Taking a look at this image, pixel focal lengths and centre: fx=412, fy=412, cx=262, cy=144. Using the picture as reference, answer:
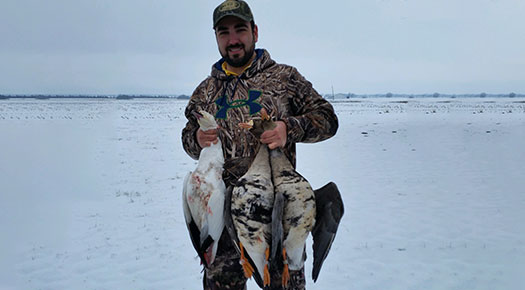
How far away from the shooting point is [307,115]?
2.87 meters

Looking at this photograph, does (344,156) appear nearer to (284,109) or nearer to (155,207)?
(155,207)

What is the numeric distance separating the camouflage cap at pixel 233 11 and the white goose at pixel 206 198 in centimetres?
68

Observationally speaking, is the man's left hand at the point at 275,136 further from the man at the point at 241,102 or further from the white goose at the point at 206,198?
the white goose at the point at 206,198

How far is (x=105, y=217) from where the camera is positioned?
816 cm

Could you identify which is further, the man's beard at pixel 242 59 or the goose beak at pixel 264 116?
the man's beard at pixel 242 59

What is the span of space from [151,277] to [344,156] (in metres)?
10.8

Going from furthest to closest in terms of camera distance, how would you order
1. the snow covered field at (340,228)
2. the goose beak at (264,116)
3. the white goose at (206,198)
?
the snow covered field at (340,228) → the white goose at (206,198) → the goose beak at (264,116)

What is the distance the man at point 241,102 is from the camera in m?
2.90

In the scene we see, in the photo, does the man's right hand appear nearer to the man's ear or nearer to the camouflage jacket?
the camouflage jacket

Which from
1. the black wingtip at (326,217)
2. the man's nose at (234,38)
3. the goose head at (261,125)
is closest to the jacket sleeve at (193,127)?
the man's nose at (234,38)

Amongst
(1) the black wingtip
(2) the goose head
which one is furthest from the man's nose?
(1) the black wingtip

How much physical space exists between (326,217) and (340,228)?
4903 millimetres

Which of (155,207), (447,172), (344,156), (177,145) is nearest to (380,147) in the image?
(344,156)

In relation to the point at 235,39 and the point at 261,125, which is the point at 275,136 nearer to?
the point at 261,125
